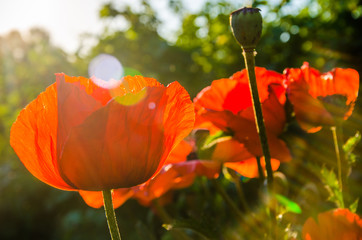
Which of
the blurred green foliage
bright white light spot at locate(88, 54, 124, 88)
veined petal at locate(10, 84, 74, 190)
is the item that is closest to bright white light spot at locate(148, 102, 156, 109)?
veined petal at locate(10, 84, 74, 190)

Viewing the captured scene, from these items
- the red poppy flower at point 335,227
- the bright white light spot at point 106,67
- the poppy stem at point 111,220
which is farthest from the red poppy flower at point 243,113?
the bright white light spot at point 106,67

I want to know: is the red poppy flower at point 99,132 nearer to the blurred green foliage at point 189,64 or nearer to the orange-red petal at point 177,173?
the orange-red petal at point 177,173

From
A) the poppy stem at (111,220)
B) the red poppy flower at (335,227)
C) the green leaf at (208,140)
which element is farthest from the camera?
the green leaf at (208,140)

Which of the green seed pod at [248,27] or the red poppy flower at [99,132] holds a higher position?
the green seed pod at [248,27]

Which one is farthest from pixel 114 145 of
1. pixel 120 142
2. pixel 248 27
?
pixel 248 27

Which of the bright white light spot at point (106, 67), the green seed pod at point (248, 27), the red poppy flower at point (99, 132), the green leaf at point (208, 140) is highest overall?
the green seed pod at point (248, 27)

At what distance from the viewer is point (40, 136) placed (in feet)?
1.56

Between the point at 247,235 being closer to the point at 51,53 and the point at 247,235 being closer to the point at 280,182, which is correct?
the point at 280,182

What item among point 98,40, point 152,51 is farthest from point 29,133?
point 98,40

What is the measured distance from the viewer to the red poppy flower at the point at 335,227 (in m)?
0.54

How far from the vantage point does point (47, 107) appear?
0.47 m

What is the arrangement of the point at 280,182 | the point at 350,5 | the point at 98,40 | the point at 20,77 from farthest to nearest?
the point at 20,77, the point at 98,40, the point at 350,5, the point at 280,182

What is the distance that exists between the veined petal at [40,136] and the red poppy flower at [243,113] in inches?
9.6

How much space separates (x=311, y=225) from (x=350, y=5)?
1.84 m
